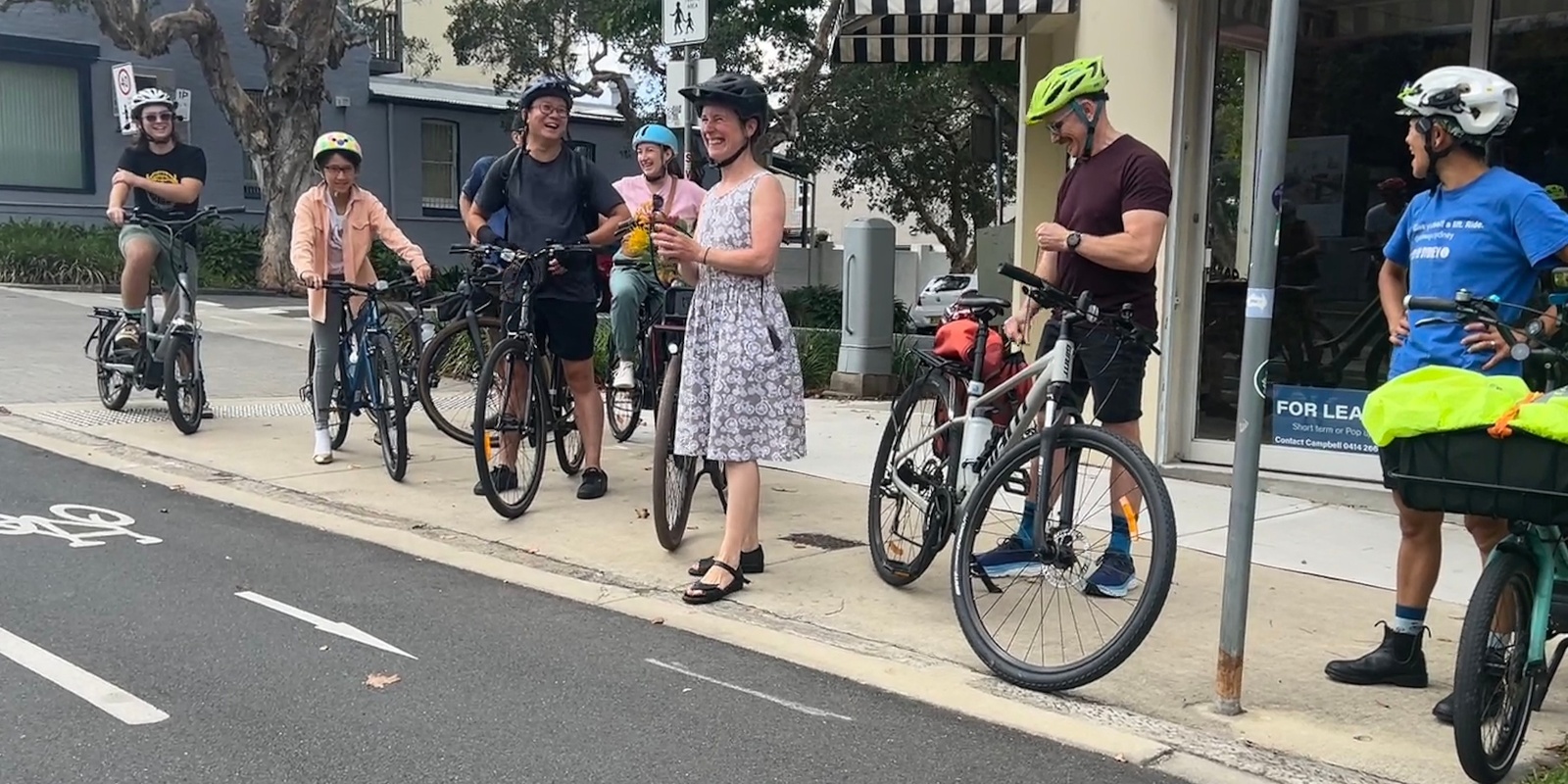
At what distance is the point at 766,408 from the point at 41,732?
103 inches

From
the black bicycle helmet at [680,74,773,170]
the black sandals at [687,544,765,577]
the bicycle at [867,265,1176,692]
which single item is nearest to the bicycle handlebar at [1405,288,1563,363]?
the bicycle at [867,265,1176,692]

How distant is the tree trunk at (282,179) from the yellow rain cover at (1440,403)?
20.6m

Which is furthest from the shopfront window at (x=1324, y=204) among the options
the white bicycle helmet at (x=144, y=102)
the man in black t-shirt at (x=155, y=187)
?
the white bicycle helmet at (x=144, y=102)

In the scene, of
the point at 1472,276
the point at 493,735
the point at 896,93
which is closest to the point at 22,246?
the point at 896,93

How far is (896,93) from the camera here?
24891mm

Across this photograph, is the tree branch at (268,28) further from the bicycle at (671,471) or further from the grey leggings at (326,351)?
the bicycle at (671,471)

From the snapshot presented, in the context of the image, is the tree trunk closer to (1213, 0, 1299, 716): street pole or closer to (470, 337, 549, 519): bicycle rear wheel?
(470, 337, 549, 519): bicycle rear wheel

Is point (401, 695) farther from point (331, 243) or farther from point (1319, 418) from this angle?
point (1319, 418)

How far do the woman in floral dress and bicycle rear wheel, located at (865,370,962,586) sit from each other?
15.9 inches

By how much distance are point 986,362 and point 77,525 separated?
4.28 metres

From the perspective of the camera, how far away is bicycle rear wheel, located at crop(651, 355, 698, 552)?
5.59 metres

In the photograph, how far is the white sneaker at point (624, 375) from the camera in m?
8.07

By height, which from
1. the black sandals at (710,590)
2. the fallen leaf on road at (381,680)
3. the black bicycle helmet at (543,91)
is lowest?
the fallen leaf on road at (381,680)

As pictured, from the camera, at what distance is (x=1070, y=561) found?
14.5 ft
